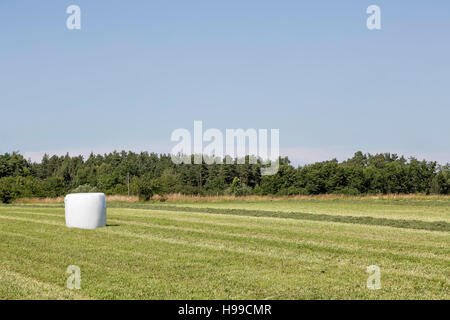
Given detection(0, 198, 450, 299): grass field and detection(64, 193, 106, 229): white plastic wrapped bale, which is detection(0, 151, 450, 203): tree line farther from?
detection(0, 198, 450, 299): grass field

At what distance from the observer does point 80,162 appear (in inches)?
7800

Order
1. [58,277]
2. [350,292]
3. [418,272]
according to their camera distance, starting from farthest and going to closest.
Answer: [418,272], [58,277], [350,292]

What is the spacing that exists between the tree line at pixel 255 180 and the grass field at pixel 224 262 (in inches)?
1532

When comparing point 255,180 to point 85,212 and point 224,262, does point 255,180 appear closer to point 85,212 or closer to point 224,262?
point 85,212

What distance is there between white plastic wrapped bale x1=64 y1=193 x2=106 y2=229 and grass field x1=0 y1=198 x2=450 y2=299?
1051 millimetres

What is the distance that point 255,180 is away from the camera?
138 m

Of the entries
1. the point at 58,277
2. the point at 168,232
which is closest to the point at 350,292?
the point at 58,277

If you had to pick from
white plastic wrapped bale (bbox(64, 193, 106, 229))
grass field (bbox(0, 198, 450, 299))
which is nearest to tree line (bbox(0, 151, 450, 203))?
white plastic wrapped bale (bbox(64, 193, 106, 229))

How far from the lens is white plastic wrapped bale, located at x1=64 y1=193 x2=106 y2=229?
2264 centimetres

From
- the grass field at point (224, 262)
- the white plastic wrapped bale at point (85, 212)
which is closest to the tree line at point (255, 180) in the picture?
the white plastic wrapped bale at point (85, 212)

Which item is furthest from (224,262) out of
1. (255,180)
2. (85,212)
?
(255,180)

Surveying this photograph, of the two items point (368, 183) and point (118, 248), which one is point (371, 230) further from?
point (368, 183)

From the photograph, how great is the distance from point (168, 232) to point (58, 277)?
959 centimetres
